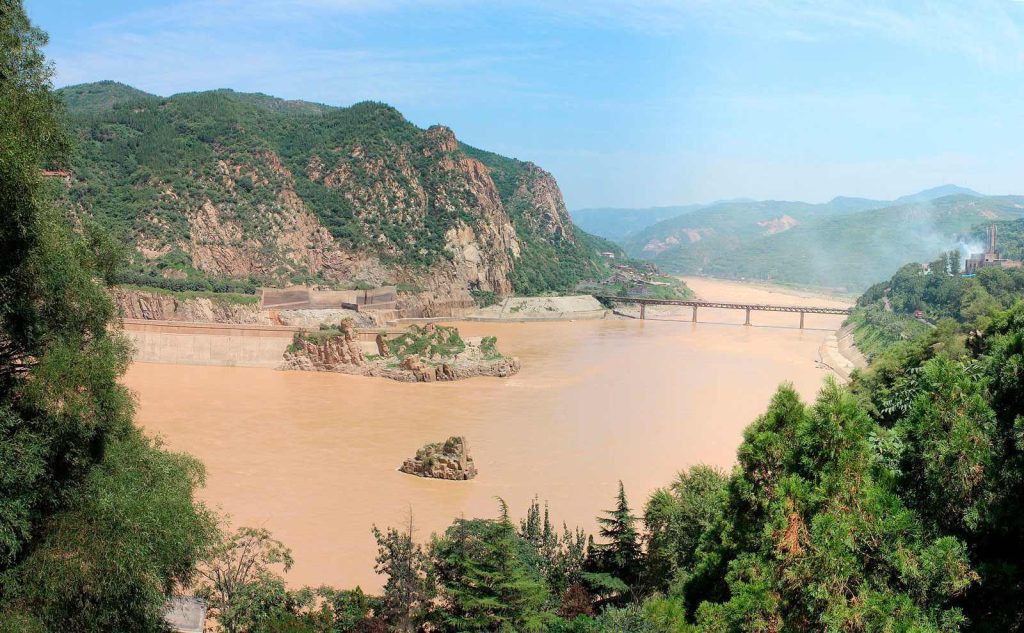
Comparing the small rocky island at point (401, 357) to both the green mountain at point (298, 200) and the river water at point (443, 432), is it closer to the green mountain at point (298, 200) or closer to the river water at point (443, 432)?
the river water at point (443, 432)

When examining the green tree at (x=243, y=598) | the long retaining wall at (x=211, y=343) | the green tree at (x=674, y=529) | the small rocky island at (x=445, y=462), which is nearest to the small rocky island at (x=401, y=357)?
the long retaining wall at (x=211, y=343)

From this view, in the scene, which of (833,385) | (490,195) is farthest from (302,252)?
(833,385)

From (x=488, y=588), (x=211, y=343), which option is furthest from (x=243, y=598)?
(x=211, y=343)

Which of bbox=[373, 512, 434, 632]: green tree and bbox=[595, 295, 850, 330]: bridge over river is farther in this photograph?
bbox=[595, 295, 850, 330]: bridge over river

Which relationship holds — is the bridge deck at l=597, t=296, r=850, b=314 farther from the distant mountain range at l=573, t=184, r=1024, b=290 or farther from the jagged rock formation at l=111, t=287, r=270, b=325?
the distant mountain range at l=573, t=184, r=1024, b=290

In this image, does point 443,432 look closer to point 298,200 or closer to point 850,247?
point 298,200

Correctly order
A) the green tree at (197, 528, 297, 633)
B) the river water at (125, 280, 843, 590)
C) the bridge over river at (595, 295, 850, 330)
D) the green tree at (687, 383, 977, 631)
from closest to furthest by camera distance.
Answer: the green tree at (687, 383, 977, 631), the green tree at (197, 528, 297, 633), the river water at (125, 280, 843, 590), the bridge over river at (595, 295, 850, 330)

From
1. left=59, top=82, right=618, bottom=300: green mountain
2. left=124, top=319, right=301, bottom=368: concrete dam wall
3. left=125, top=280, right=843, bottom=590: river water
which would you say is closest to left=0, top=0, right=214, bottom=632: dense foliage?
left=125, top=280, right=843, bottom=590: river water
